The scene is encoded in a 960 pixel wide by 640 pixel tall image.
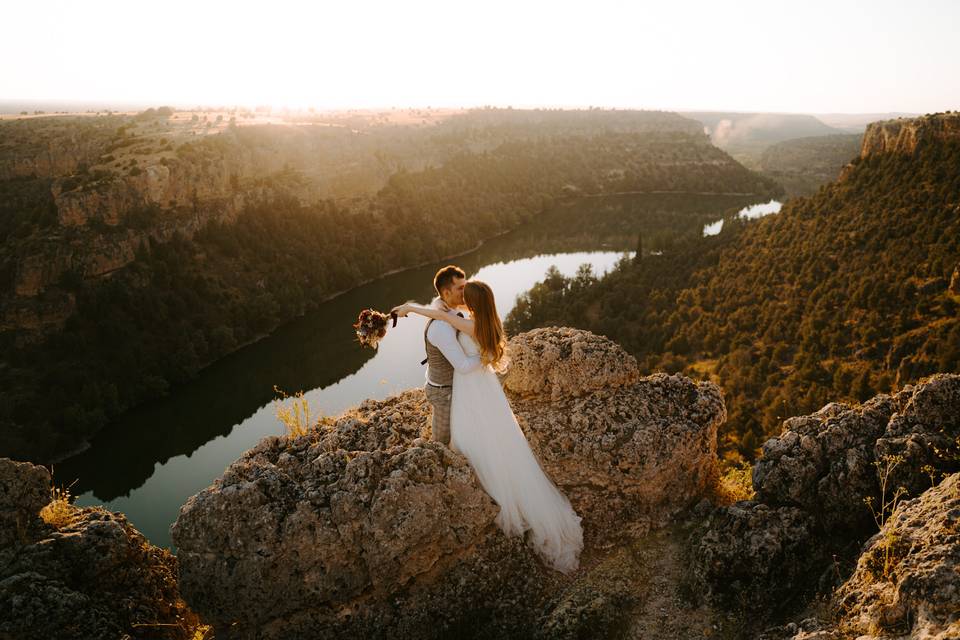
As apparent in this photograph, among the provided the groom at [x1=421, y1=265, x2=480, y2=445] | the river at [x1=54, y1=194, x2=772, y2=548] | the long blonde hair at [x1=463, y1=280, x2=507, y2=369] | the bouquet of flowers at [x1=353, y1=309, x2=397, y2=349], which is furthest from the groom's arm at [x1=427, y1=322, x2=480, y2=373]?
the river at [x1=54, y1=194, x2=772, y2=548]

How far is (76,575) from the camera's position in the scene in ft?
11.8

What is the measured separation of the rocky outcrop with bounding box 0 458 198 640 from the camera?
3221mm

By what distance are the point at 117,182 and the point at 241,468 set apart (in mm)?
30468

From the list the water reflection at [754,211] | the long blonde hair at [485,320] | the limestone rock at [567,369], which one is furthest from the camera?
the water reflection at [754,211]

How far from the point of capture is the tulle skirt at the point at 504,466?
4082 mm

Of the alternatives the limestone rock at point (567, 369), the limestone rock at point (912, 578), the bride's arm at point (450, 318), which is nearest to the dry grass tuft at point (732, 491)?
the limestone rock at point (567, 369)

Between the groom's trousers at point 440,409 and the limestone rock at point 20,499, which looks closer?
the limestone rock at point 20,499

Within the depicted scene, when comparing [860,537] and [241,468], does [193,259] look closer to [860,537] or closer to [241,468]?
[241,468]

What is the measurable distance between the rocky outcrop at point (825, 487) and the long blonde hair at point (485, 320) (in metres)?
1.96

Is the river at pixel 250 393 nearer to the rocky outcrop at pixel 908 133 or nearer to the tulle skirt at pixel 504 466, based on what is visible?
the tulle skirt at pixel 504 466

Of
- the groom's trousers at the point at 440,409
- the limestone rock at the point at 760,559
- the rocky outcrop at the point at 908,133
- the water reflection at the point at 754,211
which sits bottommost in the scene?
the water reflection at the point at 754,211

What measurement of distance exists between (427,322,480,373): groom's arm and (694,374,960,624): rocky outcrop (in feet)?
6.66

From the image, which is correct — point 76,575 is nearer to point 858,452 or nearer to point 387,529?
point 387,529

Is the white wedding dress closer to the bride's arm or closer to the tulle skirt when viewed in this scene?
the tulle skirt
